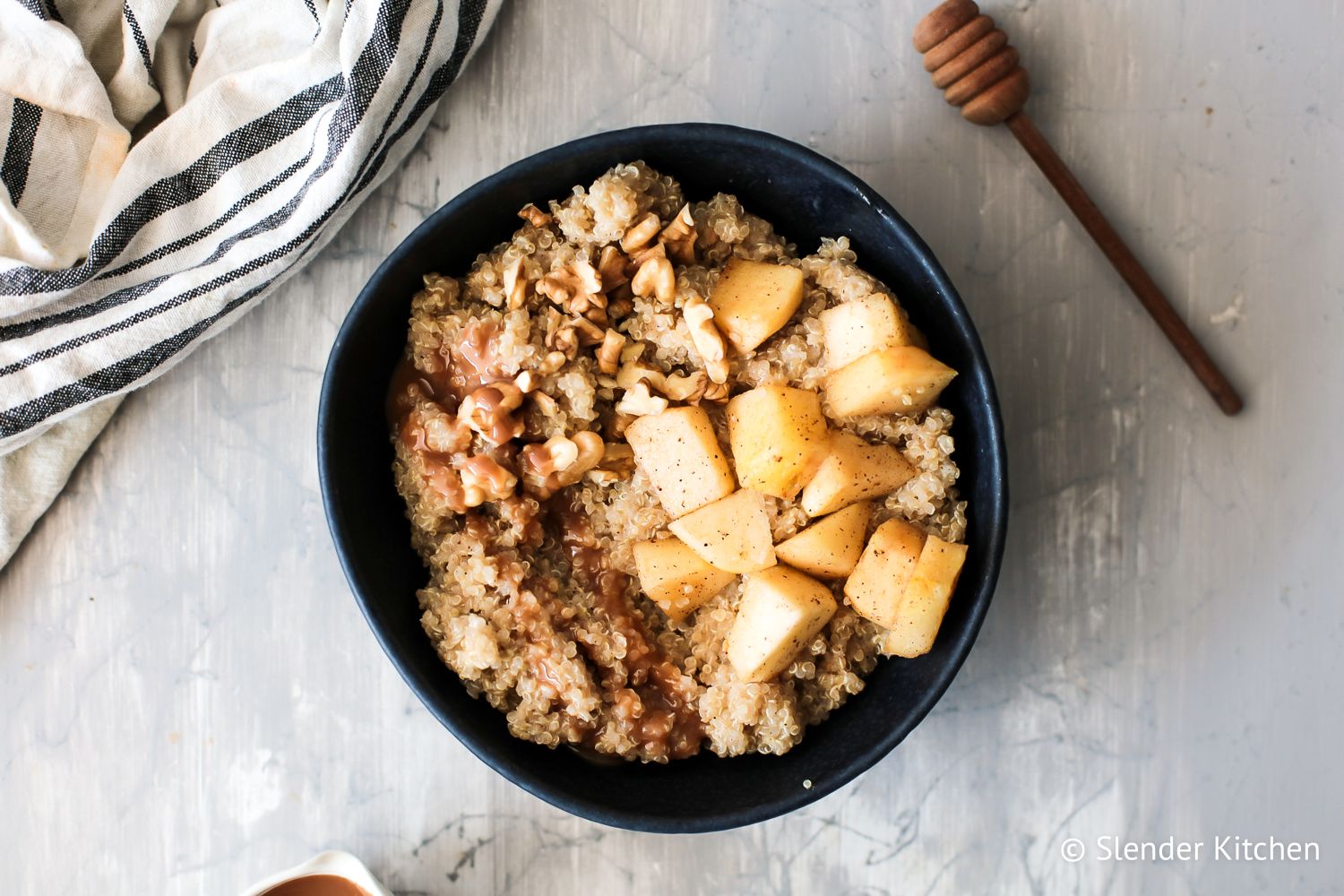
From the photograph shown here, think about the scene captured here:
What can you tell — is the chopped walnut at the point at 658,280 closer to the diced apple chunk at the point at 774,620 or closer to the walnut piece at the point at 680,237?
the walnut piece at the point at 680,237

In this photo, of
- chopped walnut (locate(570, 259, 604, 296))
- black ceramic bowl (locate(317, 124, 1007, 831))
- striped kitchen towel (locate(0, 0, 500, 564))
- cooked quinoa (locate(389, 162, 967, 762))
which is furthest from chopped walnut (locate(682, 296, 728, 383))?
striped kitchen towel (locate(0, 0, 500, 564))

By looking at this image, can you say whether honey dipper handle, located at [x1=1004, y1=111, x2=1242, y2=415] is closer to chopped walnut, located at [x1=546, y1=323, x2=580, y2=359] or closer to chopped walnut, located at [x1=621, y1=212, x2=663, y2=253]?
chopped walnut, located at [x1=621, y1=212, x2=663, y2=253]

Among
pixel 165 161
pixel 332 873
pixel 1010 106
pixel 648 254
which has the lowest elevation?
pixel 332 873

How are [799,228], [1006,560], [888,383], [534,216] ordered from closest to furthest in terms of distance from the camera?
1. [888,383]
2. [534,216]
3. [799,228]
4. [1006,560]

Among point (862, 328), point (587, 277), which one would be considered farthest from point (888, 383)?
point (587, 277)

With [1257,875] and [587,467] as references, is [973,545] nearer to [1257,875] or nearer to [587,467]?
[587,467]

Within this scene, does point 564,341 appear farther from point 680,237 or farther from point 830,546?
point 830,546
